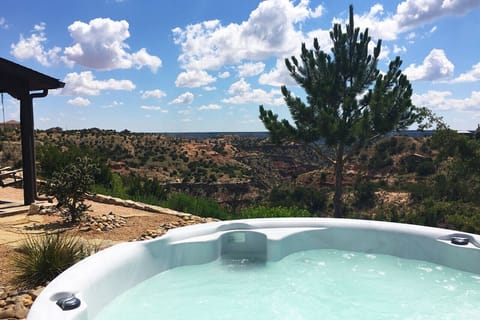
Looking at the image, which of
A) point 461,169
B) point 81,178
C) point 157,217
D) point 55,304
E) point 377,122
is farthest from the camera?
point 461,169

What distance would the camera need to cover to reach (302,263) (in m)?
4.12

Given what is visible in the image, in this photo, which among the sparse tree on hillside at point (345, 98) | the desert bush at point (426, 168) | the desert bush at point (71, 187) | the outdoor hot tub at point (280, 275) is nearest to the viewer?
the outdoor hot tub at point (280, 275)

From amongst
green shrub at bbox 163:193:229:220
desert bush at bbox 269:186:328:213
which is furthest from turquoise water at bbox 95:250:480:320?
desert bush at bbox 269:186:328:213

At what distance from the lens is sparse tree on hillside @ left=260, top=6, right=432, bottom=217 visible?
26.1 feet

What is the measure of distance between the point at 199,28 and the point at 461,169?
8.60 m

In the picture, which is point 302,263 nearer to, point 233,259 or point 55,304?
point 233,259

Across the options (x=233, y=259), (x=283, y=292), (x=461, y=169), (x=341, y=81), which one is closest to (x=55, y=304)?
(x=283, y=292)

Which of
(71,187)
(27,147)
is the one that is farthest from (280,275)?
(27,147)

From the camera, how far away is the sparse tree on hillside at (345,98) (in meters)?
7.96

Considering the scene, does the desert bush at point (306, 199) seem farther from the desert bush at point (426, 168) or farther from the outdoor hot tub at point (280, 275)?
the outdoor hot tub at point (280, 275)

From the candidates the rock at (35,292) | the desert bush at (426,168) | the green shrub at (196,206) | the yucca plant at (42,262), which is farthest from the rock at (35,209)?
the desert bush at (426,168)

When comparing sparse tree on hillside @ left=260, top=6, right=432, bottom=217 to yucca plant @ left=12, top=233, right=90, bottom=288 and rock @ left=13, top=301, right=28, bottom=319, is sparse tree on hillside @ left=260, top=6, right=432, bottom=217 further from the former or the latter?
rock @ left=13, top=301, right=28, bottom=319

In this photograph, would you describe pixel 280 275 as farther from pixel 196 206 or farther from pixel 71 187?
pixel 196 206

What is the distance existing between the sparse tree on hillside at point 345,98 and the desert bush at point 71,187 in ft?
15.3
